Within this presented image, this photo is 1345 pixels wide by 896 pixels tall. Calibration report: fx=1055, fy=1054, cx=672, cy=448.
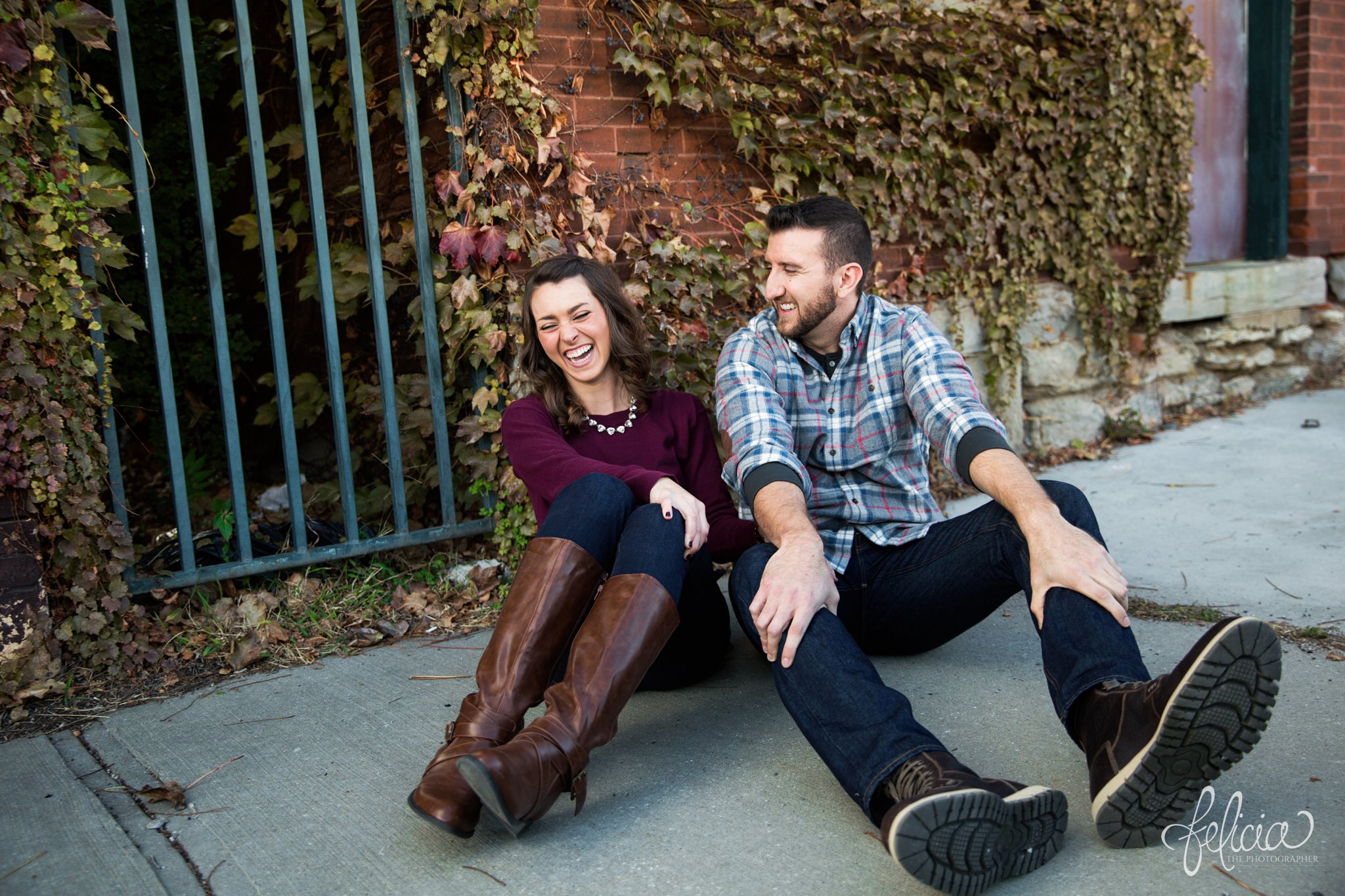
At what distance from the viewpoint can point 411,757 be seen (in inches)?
87.7

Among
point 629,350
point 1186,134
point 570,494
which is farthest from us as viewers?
point 1186,134

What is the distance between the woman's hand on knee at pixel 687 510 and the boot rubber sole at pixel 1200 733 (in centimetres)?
90

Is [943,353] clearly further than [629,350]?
No

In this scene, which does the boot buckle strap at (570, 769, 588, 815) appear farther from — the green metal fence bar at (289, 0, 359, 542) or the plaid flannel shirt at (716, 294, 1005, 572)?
the green metal fence bar at (289, 0, 359, 542)

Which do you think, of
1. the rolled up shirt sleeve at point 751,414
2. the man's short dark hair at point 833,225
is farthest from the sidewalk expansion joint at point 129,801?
the man's short dark hair at point 833,225

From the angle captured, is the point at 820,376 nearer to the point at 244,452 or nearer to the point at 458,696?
the point at 458,696

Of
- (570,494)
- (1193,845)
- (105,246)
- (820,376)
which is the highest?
(105,246)

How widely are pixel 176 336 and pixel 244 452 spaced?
56 cm

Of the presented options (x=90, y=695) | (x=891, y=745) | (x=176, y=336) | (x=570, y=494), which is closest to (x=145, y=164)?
(x=90, y=695)

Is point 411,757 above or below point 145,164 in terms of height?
below

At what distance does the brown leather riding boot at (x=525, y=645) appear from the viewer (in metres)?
1.94

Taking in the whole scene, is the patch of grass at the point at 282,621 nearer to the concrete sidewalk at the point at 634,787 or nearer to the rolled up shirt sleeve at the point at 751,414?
the concrete sidewalk at the point at 634,787

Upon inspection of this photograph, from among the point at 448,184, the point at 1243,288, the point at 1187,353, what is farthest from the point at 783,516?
the point at 1243,288

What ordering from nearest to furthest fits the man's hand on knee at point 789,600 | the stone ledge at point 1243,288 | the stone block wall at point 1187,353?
the man's hand on knee at point 789,600, the stone block wall at point 1187,353, the stone ledge at point 1243,288
